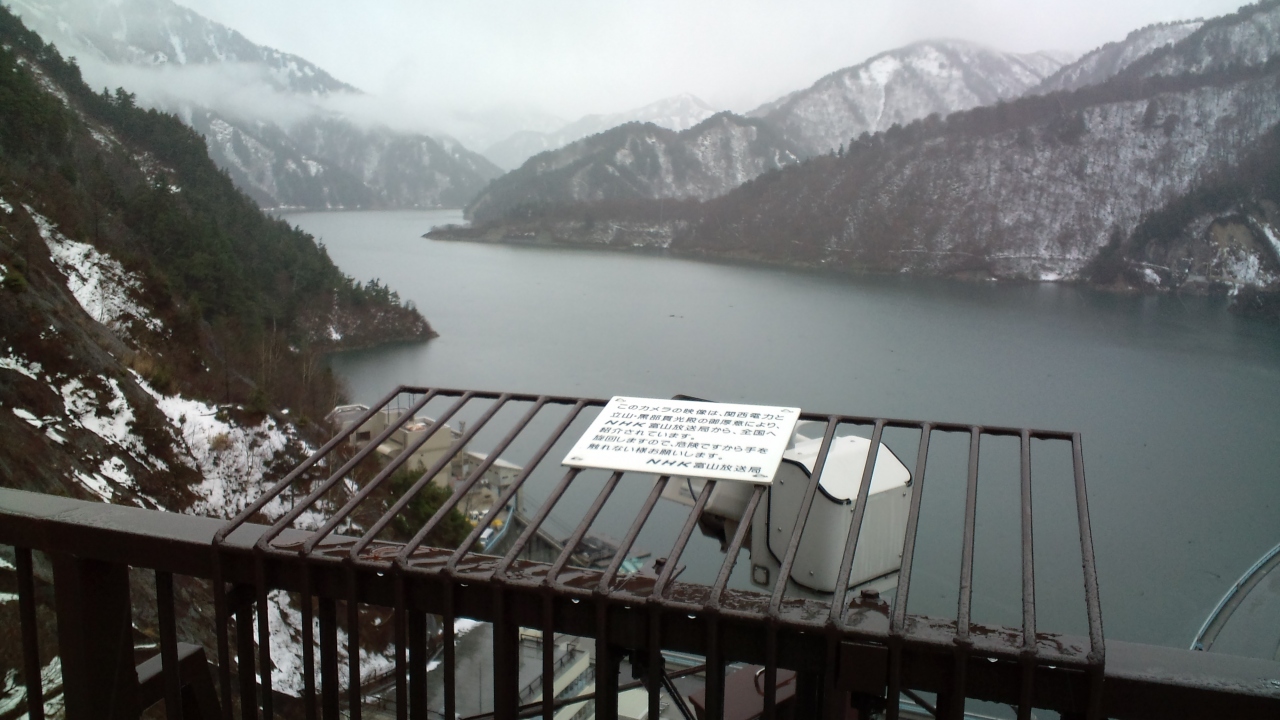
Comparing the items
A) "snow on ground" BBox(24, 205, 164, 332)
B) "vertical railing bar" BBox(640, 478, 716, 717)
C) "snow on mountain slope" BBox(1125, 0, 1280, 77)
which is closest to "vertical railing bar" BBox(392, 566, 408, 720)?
"vertical railing bar" BBox(640, 478, 716, 717)

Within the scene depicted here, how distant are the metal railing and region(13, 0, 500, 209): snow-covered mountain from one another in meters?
54.2

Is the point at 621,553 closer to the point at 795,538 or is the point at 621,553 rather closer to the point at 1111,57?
the point at 795,538

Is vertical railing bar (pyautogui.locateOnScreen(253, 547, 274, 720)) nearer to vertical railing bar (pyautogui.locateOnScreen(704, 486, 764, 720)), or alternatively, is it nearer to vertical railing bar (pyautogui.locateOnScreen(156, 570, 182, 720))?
vertical railing bar (pyautogui.locateOnScreen(156, 570, 182, 720))

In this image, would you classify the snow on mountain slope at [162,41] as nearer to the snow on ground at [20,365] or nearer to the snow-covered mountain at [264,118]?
the snow-covered mountain at [264,118]

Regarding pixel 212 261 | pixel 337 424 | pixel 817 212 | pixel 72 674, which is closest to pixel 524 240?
pixel 817 212

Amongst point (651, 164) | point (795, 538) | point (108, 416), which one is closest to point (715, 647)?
point (795, 538)

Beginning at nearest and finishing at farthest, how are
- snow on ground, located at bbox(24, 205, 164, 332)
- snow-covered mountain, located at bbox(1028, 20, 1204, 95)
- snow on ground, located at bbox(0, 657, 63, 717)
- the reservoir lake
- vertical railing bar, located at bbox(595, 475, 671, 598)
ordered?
vertical railing bar, located at bbox(595, 475, 671, 598) → snow on ground, located at bbox(0, 657, 63, 717) → snow on ground, located at bbox(24, 205, 164, 332) → the reservoir lake → snow-covered mountain, located at bbox(1028, 20, 1204, 95)

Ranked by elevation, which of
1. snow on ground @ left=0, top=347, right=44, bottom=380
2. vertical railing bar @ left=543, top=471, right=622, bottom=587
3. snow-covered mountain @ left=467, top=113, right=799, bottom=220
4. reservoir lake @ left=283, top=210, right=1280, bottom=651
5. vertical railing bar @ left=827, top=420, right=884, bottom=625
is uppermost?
snow-covered mountain @ left=467, top=113, right=799, bottom=220

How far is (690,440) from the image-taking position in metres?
1.06

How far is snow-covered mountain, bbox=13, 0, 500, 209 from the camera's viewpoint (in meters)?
60.8

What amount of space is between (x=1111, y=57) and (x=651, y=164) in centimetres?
2901

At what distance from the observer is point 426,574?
2.78ft

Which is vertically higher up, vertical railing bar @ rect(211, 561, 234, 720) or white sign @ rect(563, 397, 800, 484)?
white sign @ rect(563, 397, 800, 484)

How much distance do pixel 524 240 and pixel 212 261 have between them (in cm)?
2893
